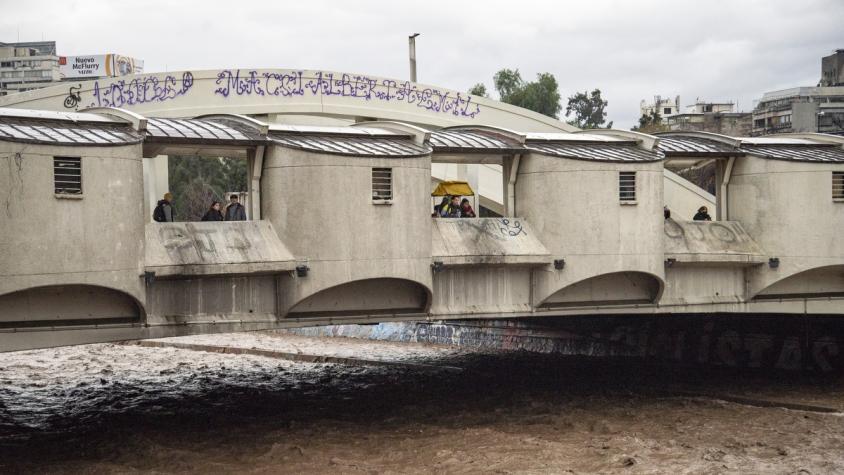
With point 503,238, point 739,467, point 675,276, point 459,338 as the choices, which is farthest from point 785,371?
point 459,338

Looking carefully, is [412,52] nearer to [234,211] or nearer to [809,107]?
[234,211]

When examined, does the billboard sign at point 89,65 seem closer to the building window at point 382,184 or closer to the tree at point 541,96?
the tree at point 541,96

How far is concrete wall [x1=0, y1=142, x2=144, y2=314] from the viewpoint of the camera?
61.7 ft

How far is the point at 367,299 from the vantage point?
24.3m

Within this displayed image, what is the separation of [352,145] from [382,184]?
121 cm

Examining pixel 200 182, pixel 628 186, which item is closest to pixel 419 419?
pixel 628 186

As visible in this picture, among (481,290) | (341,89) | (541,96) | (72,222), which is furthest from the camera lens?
(541,96)

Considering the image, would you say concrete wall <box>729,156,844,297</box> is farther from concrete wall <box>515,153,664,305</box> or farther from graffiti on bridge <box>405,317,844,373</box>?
graffiti on bridge <box>405,317,844,373</box>

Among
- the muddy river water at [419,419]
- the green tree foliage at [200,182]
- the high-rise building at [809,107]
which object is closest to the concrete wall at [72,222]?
the muddy river water at [419,419]

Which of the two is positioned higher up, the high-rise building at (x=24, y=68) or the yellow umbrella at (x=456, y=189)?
the high-rise building at (x=24, y=68)

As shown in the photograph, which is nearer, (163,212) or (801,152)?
(163,212)

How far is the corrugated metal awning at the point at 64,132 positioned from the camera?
63.6 ft

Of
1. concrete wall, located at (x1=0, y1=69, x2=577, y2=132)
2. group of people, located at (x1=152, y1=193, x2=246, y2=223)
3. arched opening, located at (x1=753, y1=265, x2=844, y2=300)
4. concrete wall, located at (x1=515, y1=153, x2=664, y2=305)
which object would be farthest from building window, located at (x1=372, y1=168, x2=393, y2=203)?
arched opening, located at (x1=753, y1=265, x2=844, y2=300)

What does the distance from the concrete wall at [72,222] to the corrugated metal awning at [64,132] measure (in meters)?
0.14
